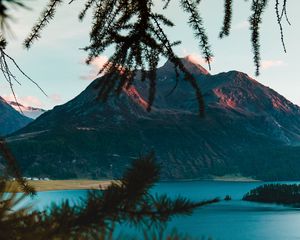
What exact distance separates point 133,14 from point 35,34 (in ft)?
1.87

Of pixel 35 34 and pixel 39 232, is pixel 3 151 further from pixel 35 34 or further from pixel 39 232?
pixel 39 232

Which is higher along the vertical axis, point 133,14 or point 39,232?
point 133,14

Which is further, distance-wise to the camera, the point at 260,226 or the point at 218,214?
the point at 218,214

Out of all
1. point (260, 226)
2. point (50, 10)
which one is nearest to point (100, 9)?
point (50, 10)

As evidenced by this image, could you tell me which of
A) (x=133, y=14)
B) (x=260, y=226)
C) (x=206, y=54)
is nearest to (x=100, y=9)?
(x=133, y=14)

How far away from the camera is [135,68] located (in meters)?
2.73

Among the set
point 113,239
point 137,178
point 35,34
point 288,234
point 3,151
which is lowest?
point 288,234

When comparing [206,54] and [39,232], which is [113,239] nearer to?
[39,232]

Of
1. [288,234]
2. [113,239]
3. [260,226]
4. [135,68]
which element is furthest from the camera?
[260,226]

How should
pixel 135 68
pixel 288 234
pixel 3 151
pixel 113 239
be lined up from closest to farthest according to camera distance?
pixel 113 239 → pixel 3 151 → pixel 135 68 → pixel 288 234

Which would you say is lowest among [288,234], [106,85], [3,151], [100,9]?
[288,234]

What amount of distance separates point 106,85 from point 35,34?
0.45 m

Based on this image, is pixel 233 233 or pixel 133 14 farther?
pixel 233 233

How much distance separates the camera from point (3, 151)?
2.15 m
